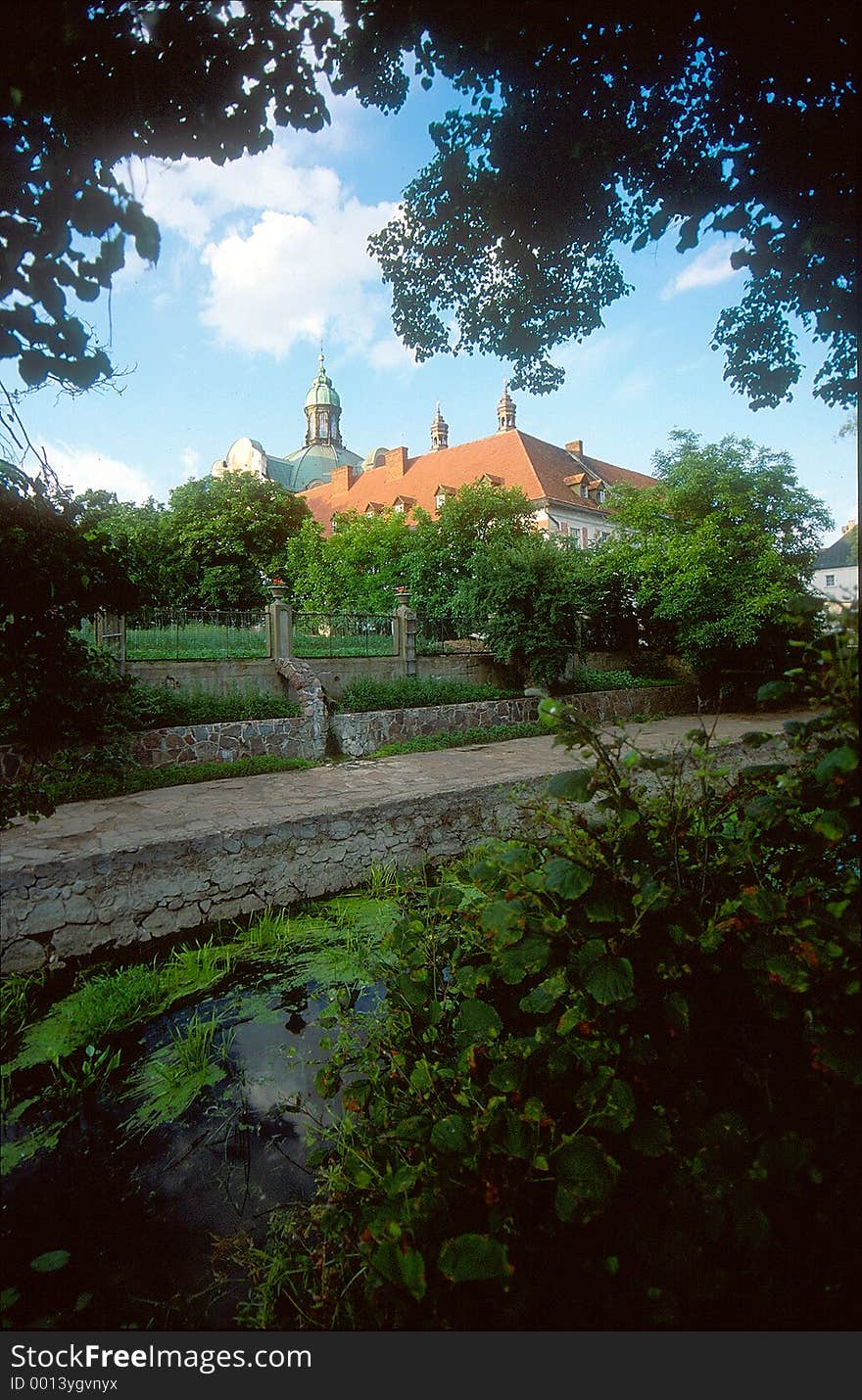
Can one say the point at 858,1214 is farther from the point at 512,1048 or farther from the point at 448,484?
the point at 448,484

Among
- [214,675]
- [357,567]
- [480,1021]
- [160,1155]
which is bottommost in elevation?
[160,1155]

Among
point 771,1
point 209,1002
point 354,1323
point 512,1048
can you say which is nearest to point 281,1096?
point 209,1002

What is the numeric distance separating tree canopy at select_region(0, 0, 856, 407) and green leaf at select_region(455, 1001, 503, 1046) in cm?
201

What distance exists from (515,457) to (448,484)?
3650 mm

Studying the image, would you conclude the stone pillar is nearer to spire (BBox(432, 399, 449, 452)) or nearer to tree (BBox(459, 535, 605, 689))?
tree (BBox(459, 535, 605, 689))

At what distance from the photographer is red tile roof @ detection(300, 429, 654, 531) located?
96.4ft

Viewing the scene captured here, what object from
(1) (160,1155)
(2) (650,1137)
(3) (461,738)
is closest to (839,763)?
(2) (650,1137)

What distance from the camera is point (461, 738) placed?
10359 millimetres

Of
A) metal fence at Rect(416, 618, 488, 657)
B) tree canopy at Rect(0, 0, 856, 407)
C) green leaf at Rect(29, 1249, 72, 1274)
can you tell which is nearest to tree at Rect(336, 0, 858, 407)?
tree canopy at Rect(0, 0, 856, 407)

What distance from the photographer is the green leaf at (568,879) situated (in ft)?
4.36

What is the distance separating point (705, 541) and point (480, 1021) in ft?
31.6

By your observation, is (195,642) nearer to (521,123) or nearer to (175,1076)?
(175,1076)

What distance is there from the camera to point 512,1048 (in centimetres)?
157

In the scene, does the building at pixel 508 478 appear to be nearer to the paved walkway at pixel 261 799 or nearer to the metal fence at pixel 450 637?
the metal fence at pixel 450 637
